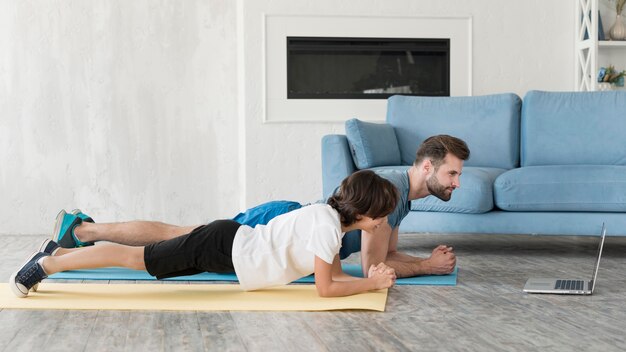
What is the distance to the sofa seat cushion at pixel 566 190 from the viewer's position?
456cm

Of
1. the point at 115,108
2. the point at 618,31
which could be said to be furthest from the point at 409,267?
the point at 618,31

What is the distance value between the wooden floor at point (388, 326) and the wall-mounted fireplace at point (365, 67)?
3104 mm

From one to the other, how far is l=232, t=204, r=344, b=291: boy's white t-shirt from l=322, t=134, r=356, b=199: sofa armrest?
1.72 meters

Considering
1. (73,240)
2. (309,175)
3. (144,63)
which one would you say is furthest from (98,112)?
(73,240)

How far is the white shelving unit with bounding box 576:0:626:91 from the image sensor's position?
21.0 feet

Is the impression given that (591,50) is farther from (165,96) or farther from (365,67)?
(165,96)

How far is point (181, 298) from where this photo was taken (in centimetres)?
327

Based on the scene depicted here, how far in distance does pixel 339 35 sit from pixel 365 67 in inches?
12.1

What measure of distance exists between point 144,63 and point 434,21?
2.12 meters

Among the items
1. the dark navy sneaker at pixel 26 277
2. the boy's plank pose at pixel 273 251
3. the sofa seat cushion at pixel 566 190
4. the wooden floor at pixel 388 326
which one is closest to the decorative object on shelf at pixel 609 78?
the sofa seat cushion at pixel 566 190

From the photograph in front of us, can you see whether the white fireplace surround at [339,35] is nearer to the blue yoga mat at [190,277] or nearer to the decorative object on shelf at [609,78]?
the decorative object on shelf at [609,78]

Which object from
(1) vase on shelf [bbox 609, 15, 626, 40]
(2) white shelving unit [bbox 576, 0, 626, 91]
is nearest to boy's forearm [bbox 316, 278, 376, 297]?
(2) white shelving unit [bbox 576, 0, 626, 91]

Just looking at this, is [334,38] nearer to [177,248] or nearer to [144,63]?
[144,63]

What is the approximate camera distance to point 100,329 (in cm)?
272
